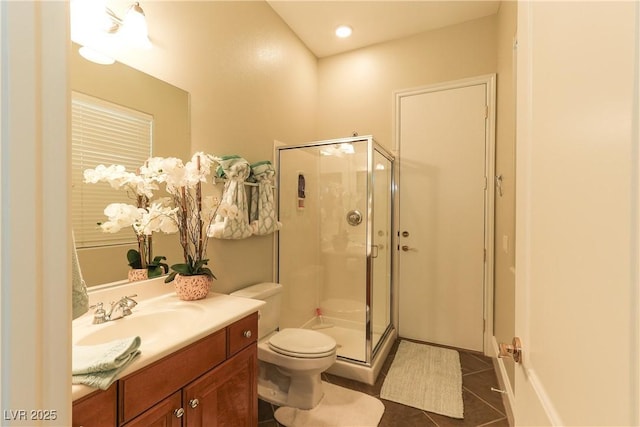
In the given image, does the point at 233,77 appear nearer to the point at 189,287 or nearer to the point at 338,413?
the point at 189,287

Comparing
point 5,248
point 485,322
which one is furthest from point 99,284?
point 485,322

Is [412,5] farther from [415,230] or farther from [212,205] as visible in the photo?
[212,205]

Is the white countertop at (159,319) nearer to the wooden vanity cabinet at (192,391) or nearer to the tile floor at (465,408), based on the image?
the wooden vanity cabinet at (192,391)

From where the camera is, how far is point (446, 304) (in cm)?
266

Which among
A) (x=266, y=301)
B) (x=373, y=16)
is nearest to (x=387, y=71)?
(x=373, y=16)

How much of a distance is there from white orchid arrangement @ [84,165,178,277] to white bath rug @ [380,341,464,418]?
178 centimetres

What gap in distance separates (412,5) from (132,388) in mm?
3076

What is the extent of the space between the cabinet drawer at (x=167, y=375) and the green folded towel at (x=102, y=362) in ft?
0.23

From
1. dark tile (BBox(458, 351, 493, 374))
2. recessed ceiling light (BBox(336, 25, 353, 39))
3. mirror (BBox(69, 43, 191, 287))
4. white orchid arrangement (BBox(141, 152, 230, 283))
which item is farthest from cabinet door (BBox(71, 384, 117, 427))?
recessed ceiling light (BBox(336, 25, 353, 39))

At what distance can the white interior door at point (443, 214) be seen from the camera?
2.54m

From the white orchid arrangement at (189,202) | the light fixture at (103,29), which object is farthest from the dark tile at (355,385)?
the light fixture at (103,29)

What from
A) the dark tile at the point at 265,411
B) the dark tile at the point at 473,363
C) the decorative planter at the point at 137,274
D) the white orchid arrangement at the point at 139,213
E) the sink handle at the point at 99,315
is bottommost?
the dark tile at the point at 265,411

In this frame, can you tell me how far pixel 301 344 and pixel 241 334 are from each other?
2.04 ft

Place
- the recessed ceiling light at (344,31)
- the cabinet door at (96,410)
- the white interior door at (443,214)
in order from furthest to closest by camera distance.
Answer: the recessed ceiling light at (344,31) < the white interior door at (443,214) < the cabinet door at (96,410)
